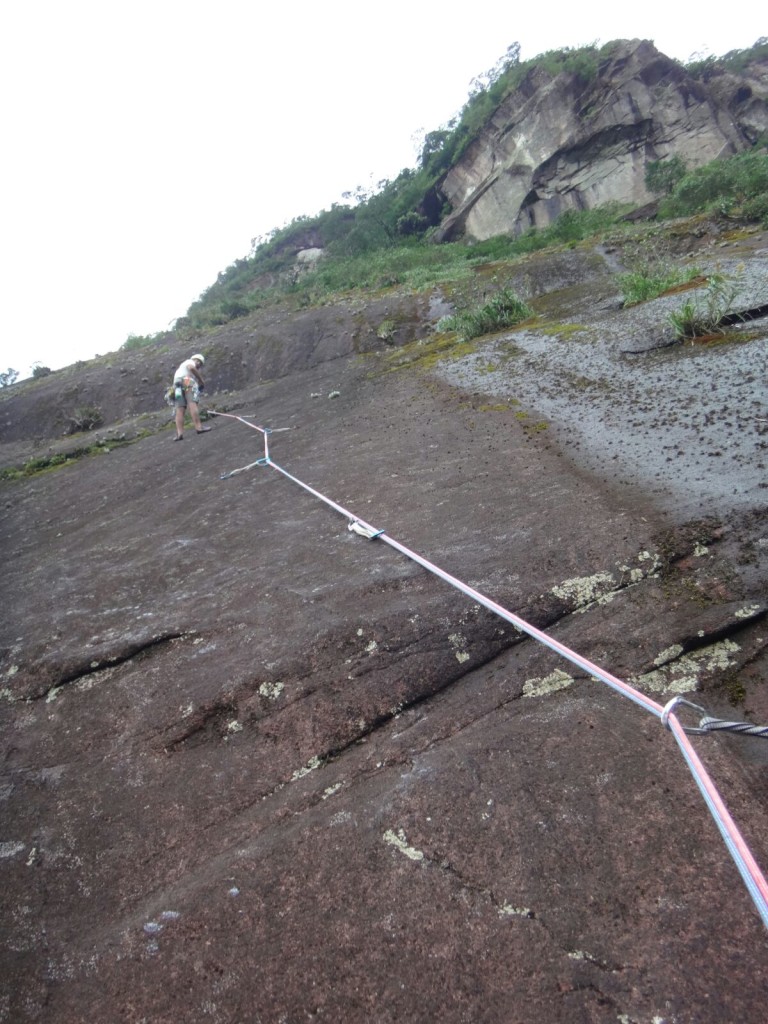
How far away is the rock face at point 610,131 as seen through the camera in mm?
29953

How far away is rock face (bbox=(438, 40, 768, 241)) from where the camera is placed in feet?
98.3

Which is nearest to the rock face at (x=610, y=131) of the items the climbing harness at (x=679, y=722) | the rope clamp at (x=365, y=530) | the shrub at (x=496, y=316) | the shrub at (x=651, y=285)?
the shrub at (x=496, y=316)

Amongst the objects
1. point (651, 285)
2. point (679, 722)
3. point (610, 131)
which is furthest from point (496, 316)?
point (610, 131)

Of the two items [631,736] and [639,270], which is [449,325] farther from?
[631,736]

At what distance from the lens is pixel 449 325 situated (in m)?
13.6

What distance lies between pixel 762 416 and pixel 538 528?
2.38 m

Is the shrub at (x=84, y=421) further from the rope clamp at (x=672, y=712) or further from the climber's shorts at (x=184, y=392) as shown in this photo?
the rope clamp at (x=672, y=712)

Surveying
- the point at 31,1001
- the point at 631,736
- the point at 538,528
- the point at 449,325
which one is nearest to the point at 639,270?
the point at 449,325

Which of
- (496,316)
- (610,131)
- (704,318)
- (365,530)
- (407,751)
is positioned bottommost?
(407,751)

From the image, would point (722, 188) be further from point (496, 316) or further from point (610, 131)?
point (610, 131)

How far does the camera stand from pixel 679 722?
220 cm

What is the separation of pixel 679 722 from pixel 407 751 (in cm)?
111

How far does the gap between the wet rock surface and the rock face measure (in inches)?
1227

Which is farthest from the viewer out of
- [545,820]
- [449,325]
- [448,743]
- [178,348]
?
[178,348]
